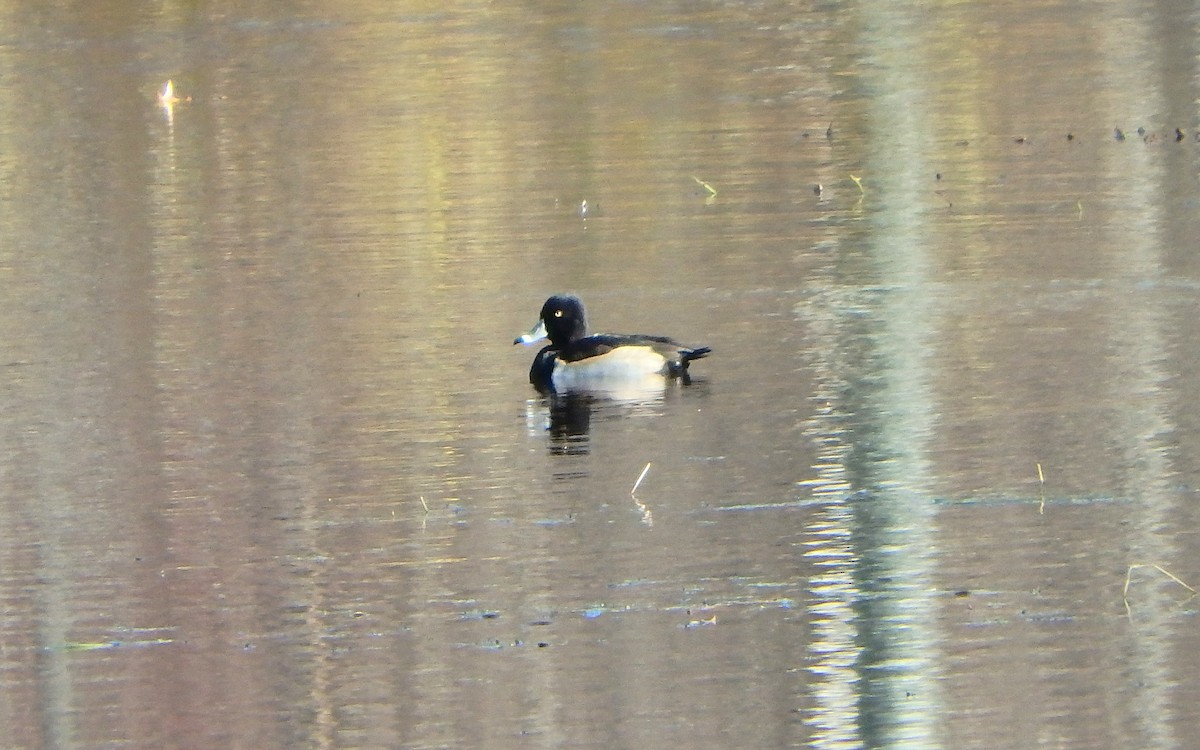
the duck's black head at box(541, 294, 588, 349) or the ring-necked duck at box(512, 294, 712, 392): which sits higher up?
the duck's black head at box(541, 294, 588, 349)

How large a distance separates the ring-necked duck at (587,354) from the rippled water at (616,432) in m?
0.28

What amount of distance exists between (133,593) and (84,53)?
90.5ft

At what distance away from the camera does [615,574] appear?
938 cm

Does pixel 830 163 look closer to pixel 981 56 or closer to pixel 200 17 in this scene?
pixel 981 56

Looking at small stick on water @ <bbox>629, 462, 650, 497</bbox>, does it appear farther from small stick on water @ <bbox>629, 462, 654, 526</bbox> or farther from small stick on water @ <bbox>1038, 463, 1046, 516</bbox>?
small stick on water @ <bbox>1038, 463, 1046, 516</bbox>

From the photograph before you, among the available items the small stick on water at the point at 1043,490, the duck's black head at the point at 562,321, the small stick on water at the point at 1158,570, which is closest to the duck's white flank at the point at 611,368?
the duck's black head at the point at 562,321

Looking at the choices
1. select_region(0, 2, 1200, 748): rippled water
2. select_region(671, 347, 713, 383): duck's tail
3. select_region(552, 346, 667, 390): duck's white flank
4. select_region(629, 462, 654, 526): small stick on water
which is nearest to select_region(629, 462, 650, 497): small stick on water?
select_region(629, 462, 654, 526): small stick on water

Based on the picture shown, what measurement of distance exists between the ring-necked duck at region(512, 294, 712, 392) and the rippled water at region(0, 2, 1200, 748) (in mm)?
282

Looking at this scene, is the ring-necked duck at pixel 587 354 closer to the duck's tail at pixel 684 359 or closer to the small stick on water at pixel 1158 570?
the duck's tail at pixel 684 359

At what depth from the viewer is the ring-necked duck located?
13.5m

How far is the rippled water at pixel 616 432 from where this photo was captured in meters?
8.08

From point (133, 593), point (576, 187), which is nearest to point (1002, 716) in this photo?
point (133, 593)

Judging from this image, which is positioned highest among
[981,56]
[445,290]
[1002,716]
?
[981,56]

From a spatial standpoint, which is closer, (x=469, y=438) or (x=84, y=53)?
(x=469, y=438)
